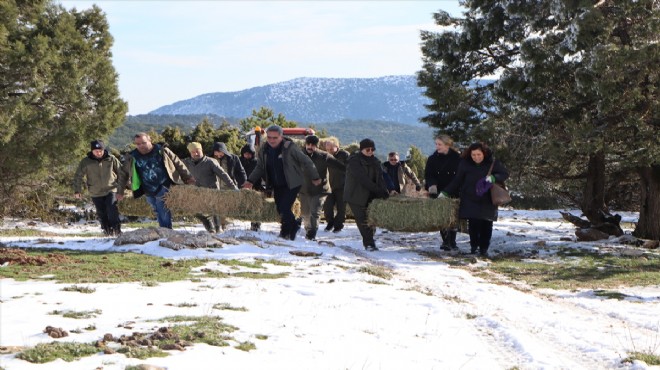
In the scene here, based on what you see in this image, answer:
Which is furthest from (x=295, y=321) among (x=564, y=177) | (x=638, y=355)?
(x=564, y=177)

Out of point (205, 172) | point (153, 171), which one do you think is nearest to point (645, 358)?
point (153, 171)

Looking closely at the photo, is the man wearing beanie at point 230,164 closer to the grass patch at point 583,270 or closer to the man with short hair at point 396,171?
the man with short hair at point 396,171

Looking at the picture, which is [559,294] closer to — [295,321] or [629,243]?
[295,321]

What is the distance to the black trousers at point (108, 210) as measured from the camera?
15.3 meters

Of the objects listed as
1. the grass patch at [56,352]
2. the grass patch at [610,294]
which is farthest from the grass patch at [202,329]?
the grass patch at [610,294]

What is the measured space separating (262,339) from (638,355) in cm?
329

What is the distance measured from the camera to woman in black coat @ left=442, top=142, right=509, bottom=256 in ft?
43.0

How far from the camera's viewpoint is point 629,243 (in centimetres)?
1599

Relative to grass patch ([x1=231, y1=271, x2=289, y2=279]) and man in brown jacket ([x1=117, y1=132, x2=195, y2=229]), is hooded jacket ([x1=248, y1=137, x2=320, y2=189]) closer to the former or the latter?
man in brown jacket ([x1=117, y1=132, x2=195, y2=229])

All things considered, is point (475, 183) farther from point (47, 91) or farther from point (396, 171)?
point (47, 91)

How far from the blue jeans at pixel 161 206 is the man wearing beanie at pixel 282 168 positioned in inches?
64.5

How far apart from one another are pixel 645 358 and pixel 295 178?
825 centimetres

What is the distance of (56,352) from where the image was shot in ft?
16.9

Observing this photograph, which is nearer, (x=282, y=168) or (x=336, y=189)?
(x=282, y=168)
